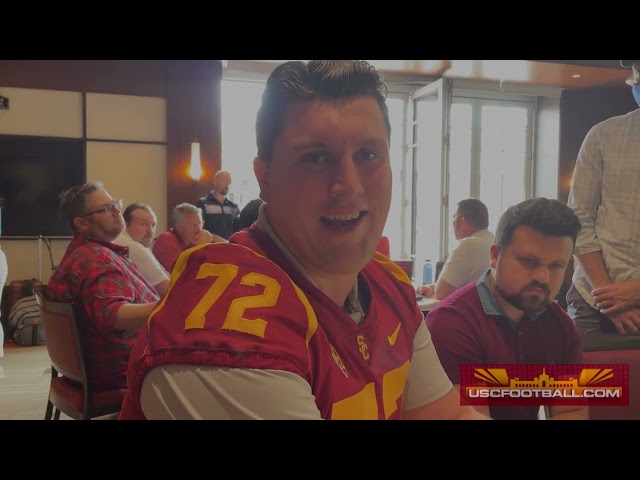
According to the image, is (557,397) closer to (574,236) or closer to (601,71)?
(574,236)

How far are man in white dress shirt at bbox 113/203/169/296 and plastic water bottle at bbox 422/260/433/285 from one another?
71 centimetres

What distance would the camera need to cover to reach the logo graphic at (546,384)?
101 cm

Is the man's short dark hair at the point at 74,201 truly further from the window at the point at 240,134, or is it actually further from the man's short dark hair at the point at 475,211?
the man's short dark hair at the point at 475,211

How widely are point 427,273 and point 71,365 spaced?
1060 millimetres

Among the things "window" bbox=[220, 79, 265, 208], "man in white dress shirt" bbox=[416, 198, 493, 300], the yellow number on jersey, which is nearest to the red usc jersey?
the yellow number on jersey

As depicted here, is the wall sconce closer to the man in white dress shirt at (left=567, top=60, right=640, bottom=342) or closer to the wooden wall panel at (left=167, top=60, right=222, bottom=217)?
the wooden wall panel at (left=167, top=60, right=222, bottom=217)

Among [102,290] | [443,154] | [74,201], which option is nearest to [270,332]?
[74,201]

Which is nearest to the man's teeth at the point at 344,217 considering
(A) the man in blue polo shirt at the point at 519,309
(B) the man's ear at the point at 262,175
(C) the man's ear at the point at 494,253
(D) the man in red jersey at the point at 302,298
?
(D) the man in red jersey at the point at 302,298

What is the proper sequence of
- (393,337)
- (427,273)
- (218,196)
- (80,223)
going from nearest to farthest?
(393,337) < (218,196) < (80,223) < (427,273)

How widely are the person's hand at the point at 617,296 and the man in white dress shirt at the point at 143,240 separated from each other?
1.10 m

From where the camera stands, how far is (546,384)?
1.02m

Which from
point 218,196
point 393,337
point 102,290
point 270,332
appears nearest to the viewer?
point 270,332

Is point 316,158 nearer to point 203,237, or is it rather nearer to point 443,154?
point 203,237

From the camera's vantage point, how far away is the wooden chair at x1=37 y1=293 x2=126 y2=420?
1.35 m
